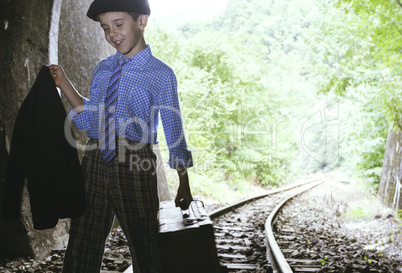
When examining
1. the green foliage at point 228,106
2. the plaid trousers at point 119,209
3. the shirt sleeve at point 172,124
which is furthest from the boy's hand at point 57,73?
the green foliage at point 228,106

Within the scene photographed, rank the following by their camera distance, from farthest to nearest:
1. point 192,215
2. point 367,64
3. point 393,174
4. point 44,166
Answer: point 367,64
point 393,174
point 192,215
point 44,166

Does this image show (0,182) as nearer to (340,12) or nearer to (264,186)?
(340,12)

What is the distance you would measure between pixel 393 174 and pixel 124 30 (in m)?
10.9

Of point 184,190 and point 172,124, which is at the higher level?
point 172,124

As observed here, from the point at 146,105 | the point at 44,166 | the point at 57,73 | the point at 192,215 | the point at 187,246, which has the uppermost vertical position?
the point at 57,73

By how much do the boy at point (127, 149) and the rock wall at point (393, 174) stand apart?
29.0 feet

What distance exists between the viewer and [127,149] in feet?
6.86

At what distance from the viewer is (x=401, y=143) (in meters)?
10.6

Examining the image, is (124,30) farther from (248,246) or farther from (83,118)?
(248,246)

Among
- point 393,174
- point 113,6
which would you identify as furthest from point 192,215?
point 393,174

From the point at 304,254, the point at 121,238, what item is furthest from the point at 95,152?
the point at 304,254

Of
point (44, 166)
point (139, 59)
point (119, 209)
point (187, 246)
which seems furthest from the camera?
point (187, 246)

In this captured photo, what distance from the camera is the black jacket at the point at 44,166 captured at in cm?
197

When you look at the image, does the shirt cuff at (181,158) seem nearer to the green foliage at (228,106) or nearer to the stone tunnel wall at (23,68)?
the stone tunnel wall at (23,68)
